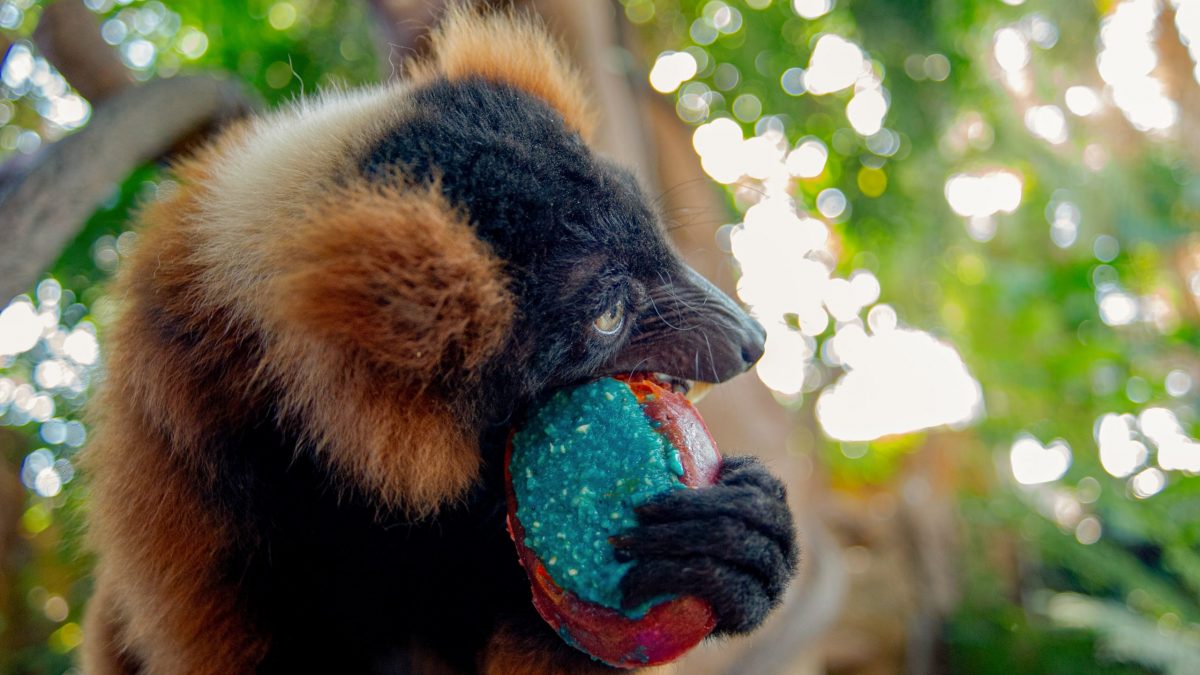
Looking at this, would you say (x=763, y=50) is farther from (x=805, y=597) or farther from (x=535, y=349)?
(x=535, y=349)

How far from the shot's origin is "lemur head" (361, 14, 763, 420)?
1.05 m

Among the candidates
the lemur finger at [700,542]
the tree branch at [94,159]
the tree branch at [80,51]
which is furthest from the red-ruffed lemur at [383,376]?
the tree branch at [80,51]

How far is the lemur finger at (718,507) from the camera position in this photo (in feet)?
3.14

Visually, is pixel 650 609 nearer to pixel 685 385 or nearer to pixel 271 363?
pixel 685 385

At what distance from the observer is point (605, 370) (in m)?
1.16

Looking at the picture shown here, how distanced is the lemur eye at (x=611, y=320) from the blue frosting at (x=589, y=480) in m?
0.08

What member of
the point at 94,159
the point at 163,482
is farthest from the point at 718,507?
the point at 94,159

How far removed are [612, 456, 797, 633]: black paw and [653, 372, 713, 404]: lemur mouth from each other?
0.24 meters

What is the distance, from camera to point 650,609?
948mm

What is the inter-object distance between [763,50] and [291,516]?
2730mm

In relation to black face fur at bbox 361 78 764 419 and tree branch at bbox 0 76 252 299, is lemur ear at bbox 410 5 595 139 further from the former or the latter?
tree branch at bbox 0 76 252 299

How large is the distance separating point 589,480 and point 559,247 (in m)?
0.31

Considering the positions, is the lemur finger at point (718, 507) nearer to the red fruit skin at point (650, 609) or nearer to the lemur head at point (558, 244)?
the red fruit skin at point (650, 609)

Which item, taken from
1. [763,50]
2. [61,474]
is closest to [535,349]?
[61,474]
